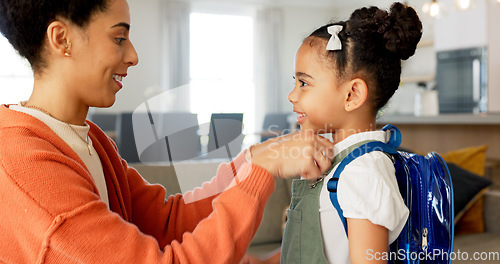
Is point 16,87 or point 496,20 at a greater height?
point 496,20

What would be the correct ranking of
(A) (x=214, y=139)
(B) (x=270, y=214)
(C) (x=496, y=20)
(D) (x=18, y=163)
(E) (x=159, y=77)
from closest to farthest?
(D) (x=18, y=163) → (A) (x=214, y=139) → (B) (x=270, y=214) → (C) (x=496, y=20) → (E) (x=159, y=77)

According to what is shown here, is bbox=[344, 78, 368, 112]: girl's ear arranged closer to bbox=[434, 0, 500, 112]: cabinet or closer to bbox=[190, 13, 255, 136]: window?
bbox=[434, 0, 500, 112]: cabinet

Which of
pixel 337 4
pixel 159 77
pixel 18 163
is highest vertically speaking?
pixel 337 4

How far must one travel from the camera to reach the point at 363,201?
2.89ft

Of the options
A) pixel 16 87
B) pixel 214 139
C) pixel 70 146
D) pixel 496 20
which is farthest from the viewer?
pixel 16 87

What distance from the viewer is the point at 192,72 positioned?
816 cm

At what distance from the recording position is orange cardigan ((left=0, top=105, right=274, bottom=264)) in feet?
2.15

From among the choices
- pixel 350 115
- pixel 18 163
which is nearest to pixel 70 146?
pixel 18 163

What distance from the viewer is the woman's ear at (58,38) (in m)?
0.76

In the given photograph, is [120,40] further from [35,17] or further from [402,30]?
[402,30]

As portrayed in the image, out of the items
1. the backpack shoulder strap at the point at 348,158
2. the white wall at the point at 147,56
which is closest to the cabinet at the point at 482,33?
the white wall at the point at 147,56

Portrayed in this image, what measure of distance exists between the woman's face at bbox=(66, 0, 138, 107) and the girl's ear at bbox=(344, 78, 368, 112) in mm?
453

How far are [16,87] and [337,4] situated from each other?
5631 millimetres

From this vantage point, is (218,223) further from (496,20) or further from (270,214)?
(496,20)
